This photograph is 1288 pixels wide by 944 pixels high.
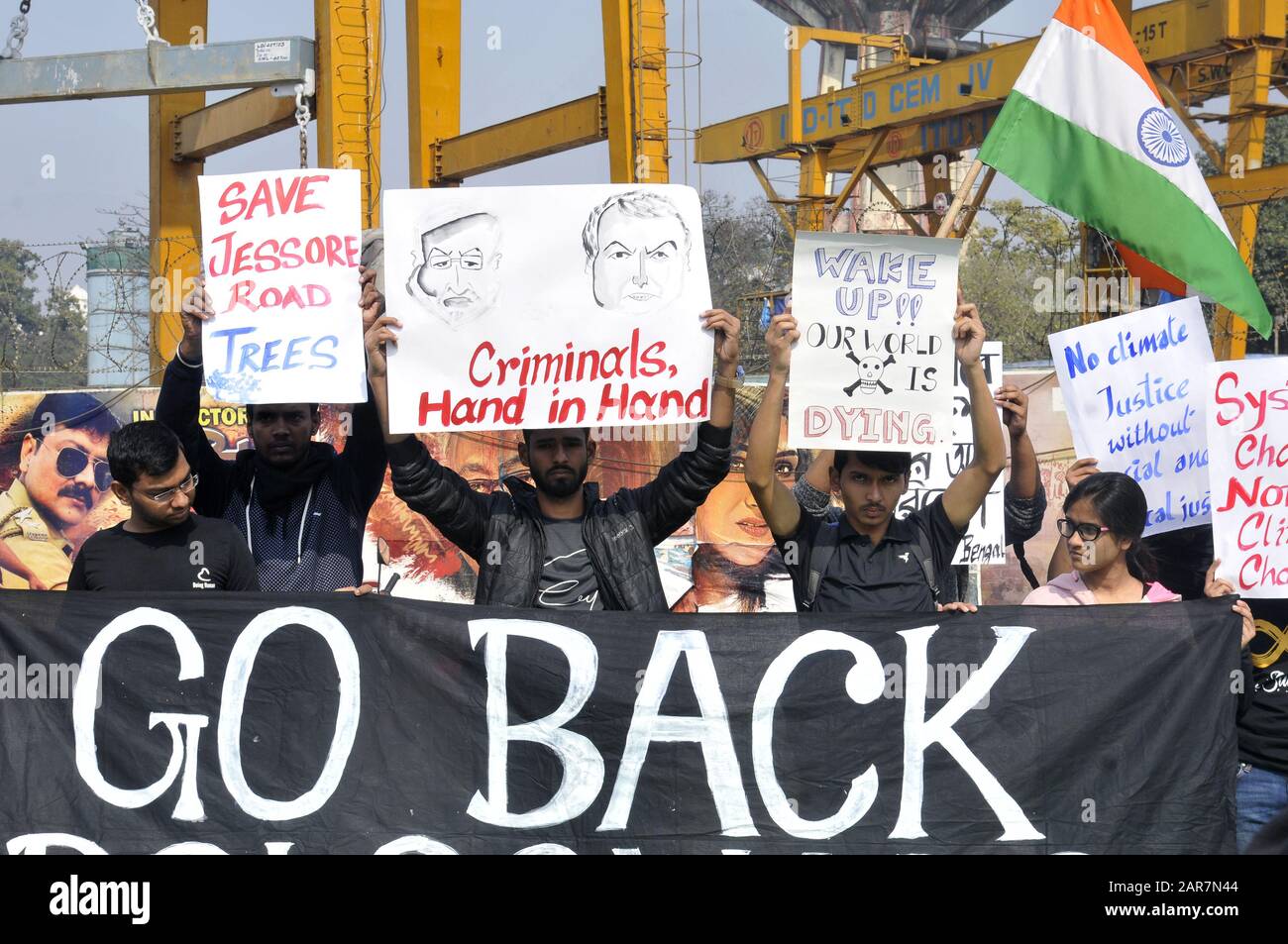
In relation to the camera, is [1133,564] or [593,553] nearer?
[593,553]

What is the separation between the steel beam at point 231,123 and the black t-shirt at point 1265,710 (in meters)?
13.0

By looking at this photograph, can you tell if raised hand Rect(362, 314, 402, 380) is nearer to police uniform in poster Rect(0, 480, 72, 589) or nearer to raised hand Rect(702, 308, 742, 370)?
raised hand Rect(702, 308, 742, 370)

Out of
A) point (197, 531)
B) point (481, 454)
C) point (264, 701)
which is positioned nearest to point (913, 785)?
point (264, 701)

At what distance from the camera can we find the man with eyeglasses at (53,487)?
1416cm

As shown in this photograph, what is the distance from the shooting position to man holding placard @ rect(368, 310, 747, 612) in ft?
16.4

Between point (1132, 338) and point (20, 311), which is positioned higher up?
point (20, 311)

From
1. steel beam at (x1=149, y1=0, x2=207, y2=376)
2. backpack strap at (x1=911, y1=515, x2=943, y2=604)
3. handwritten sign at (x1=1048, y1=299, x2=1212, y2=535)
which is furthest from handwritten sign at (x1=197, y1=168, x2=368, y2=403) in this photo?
steel beam at (x1=149, y1=0, x2=207, y2=376)

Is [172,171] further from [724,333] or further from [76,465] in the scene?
[724,333]

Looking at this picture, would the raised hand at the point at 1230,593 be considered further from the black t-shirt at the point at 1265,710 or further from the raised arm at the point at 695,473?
the raised arm at the point at 695,473

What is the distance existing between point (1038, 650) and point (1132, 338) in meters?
1.71

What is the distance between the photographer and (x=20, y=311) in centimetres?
6969

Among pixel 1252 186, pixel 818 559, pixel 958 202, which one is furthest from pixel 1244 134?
pixel 818 559

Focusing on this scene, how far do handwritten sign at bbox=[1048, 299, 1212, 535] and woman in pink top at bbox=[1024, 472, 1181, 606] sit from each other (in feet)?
2.11
